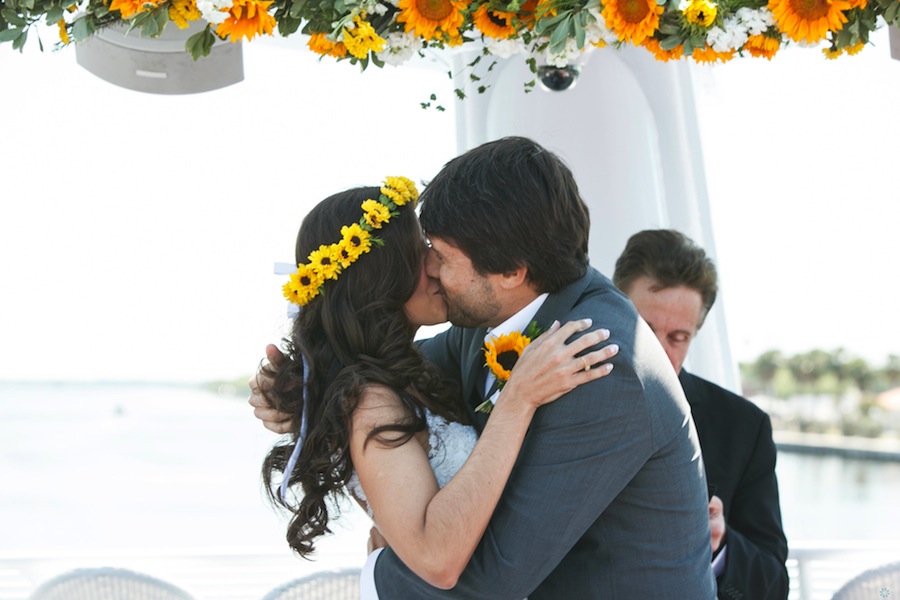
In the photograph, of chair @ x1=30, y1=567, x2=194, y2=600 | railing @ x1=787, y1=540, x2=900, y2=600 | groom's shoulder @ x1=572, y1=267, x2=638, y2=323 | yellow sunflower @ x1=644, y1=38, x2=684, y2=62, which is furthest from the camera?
railing @ x1=787, y1=540, x2=900, y2=600

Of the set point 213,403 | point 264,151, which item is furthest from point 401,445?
point 213,403

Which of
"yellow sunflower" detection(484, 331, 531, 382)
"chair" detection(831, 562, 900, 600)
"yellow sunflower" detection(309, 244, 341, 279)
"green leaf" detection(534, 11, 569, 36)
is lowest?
"chair" detection(831, 562, 900, 600)

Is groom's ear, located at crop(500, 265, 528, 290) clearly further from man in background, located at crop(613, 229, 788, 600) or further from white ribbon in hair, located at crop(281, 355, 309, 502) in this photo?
man in background, located at crop(613, 229, 788, 600)

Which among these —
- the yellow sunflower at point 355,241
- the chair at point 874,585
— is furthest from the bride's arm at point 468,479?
the chair at point 874,585

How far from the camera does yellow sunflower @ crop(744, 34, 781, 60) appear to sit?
2436 mm

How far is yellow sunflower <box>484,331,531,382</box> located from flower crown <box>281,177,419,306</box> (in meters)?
0.37

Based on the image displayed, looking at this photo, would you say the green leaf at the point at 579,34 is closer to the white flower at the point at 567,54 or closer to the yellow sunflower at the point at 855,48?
the white flower at the point at 567,54

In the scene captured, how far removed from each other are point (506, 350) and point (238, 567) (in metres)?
2.06

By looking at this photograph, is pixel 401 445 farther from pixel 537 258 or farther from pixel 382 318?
pixel 537 258

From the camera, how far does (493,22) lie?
243 centimetres

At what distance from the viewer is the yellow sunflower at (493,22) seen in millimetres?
2408

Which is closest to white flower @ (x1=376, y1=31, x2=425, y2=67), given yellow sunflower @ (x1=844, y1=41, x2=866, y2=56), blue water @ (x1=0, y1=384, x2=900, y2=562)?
yellow sunflower @ (x1=844, y1=41, x2=866, y2=56)

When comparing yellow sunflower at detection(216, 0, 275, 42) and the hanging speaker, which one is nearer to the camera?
yellow sunflower at detection(216, 0, 275, 42)

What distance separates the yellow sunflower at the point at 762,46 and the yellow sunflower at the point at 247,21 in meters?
1.14
